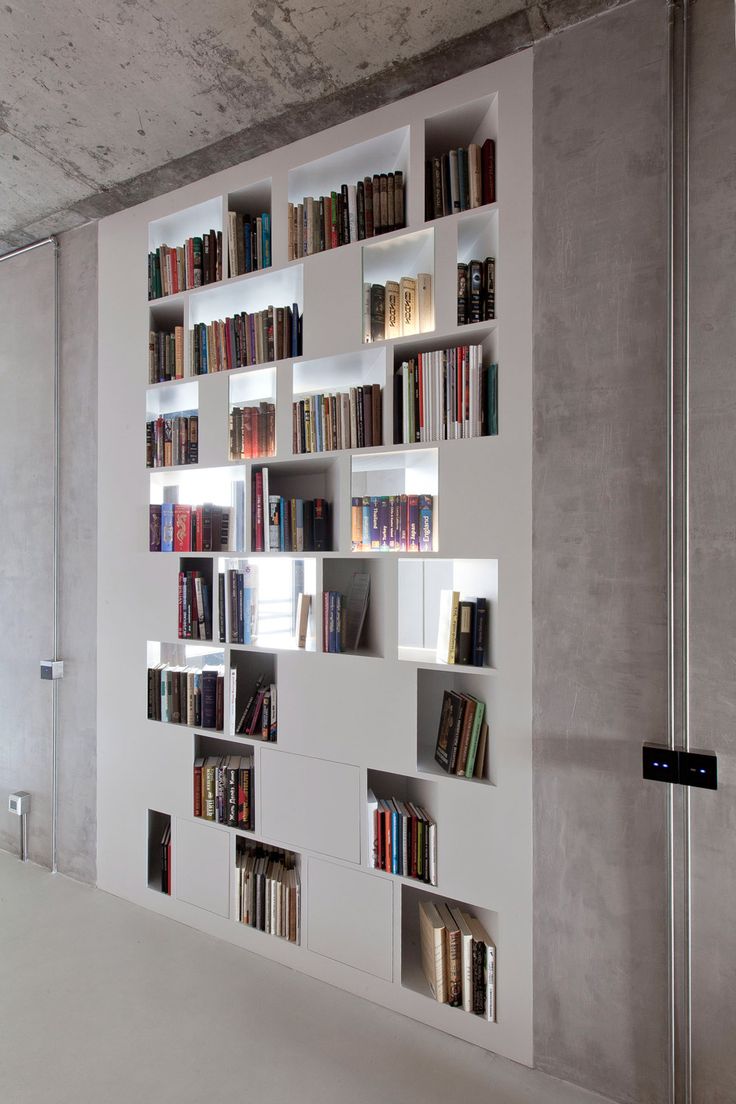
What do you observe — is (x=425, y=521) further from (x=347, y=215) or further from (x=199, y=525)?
(x=347, y=215)

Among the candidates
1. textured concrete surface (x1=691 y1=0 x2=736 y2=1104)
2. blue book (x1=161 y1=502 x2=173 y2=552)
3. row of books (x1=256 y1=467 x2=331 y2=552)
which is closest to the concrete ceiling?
textured concrete surface (x1=691 y1=0 x2=736 y2=1104)

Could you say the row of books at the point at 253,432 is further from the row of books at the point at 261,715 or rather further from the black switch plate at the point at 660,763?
the black switch plate at the point at 660,763

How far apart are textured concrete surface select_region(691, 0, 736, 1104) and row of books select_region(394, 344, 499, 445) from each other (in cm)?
57

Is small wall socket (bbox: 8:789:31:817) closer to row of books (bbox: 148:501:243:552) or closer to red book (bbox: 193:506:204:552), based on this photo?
row of books (bbox: 148:501:243:552)

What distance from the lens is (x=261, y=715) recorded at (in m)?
2.23

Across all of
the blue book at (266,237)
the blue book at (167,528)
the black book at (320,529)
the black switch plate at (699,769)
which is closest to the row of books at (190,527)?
the blue book at (167,528)

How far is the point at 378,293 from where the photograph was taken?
197 centimetres

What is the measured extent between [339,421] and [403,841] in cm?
146

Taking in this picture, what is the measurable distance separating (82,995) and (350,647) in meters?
1.54

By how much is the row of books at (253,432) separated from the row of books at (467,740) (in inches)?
46.5

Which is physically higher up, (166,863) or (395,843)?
(395,843)

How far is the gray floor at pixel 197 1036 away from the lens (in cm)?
162

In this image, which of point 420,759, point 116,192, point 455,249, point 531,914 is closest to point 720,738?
point 531,914

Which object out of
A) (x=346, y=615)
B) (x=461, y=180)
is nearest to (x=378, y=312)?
(x=461, y=180)
